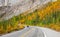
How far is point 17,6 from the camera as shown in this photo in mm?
4777

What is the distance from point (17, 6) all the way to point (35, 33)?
23.5 inches

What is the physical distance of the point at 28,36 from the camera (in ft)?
14.8

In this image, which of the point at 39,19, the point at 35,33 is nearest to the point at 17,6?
the point at 39,19

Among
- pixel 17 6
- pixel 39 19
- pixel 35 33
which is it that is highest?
pixel 17 6

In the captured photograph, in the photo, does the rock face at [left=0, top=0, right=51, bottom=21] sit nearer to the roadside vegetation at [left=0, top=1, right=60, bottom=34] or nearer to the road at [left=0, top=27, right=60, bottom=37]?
the roadside vegetation at [left=0, top=1, right=60, bottom=34]

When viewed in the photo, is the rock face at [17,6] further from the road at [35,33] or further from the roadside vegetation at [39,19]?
the road at [35,33]

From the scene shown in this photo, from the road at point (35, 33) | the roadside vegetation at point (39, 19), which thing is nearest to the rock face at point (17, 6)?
the roadside vegetation at point (39, 19)

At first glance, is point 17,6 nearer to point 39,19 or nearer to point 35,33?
point 39,19

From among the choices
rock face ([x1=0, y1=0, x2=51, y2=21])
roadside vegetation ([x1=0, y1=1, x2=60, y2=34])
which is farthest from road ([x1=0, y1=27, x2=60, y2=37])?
rock face ([x1=0, y1=0, x2=51, y2=21])

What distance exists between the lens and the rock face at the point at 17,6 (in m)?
4.72

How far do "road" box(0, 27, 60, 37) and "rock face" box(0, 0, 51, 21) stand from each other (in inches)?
Result: 13.6

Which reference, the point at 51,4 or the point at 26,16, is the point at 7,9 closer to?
the point at 26,16

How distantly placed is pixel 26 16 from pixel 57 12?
1.83ft

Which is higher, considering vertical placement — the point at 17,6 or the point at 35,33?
the point at 17,6
